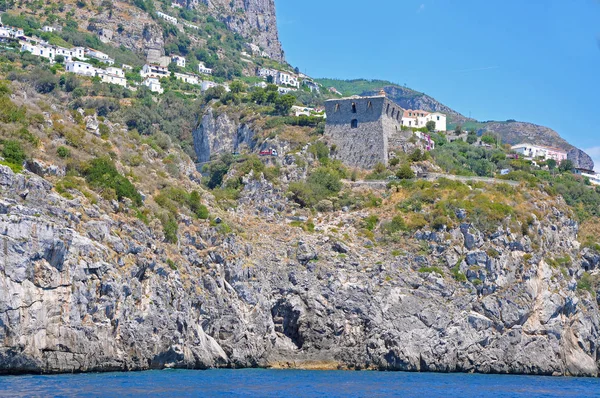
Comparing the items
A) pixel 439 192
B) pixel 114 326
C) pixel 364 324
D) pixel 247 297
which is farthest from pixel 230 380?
pixel 439 192

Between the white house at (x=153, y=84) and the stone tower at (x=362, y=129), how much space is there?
3547 cm

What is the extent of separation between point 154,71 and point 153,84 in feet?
34.3

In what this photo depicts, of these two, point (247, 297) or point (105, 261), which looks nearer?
point (105, 261)

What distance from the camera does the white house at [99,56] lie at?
358ft

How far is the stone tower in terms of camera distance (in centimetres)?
7306

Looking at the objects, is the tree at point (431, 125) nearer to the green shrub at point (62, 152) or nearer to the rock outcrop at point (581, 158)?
the rock outcrop at point (581, 158)

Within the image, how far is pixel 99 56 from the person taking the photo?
110 meters

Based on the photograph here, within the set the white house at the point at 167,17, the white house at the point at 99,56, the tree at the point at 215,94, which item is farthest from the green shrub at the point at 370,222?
the white house at the point at 167,17

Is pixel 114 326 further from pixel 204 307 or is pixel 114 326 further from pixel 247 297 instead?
pixel 247 297

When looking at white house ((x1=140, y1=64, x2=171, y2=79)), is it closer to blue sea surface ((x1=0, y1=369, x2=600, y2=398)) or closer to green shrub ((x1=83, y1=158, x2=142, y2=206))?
green shrub ((x1=83, y1=158, x2=142, y2=206))

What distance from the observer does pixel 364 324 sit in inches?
2063

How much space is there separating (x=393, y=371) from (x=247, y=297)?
9832mm

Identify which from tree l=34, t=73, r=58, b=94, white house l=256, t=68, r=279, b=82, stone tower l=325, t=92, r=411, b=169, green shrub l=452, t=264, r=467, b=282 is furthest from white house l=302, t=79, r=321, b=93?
green shrub l=452, t=264, r=467, b=282

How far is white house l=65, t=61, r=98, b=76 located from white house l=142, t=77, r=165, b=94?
7.30 metres
